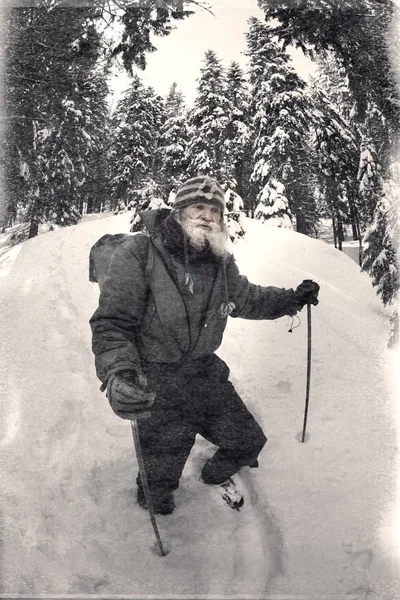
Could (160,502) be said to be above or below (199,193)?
below

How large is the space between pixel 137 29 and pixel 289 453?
5.63 meters

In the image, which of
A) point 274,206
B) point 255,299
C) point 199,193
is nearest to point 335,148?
point 274,206

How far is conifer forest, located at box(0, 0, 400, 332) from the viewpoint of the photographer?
4996mm

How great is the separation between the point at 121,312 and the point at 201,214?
0.96 m

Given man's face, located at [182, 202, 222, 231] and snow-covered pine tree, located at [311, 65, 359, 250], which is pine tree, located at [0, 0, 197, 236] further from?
snow-covered pine tree, located at [311, 65, 359, 250]

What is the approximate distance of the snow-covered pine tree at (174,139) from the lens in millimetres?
15547

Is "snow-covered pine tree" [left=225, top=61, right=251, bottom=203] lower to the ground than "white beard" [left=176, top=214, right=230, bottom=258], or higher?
higher

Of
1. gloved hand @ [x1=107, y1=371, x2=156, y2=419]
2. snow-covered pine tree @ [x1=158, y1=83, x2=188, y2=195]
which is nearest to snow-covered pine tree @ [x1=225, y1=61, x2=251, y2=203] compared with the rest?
snow-covered pine tree @ [x1=158, y1=83, x2=188, y2=195]

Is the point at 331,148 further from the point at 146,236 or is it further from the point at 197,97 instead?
the point at 146,236

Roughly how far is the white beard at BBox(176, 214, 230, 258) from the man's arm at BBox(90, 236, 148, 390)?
324 mm

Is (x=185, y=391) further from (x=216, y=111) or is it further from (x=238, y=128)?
(x=238, y=128)

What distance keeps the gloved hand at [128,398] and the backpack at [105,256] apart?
30.2 inches

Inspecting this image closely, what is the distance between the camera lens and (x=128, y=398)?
2.21 metres

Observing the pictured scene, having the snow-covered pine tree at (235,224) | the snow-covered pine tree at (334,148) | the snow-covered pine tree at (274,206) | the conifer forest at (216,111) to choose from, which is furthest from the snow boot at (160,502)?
the snow-covered pine tree at (334,148)
